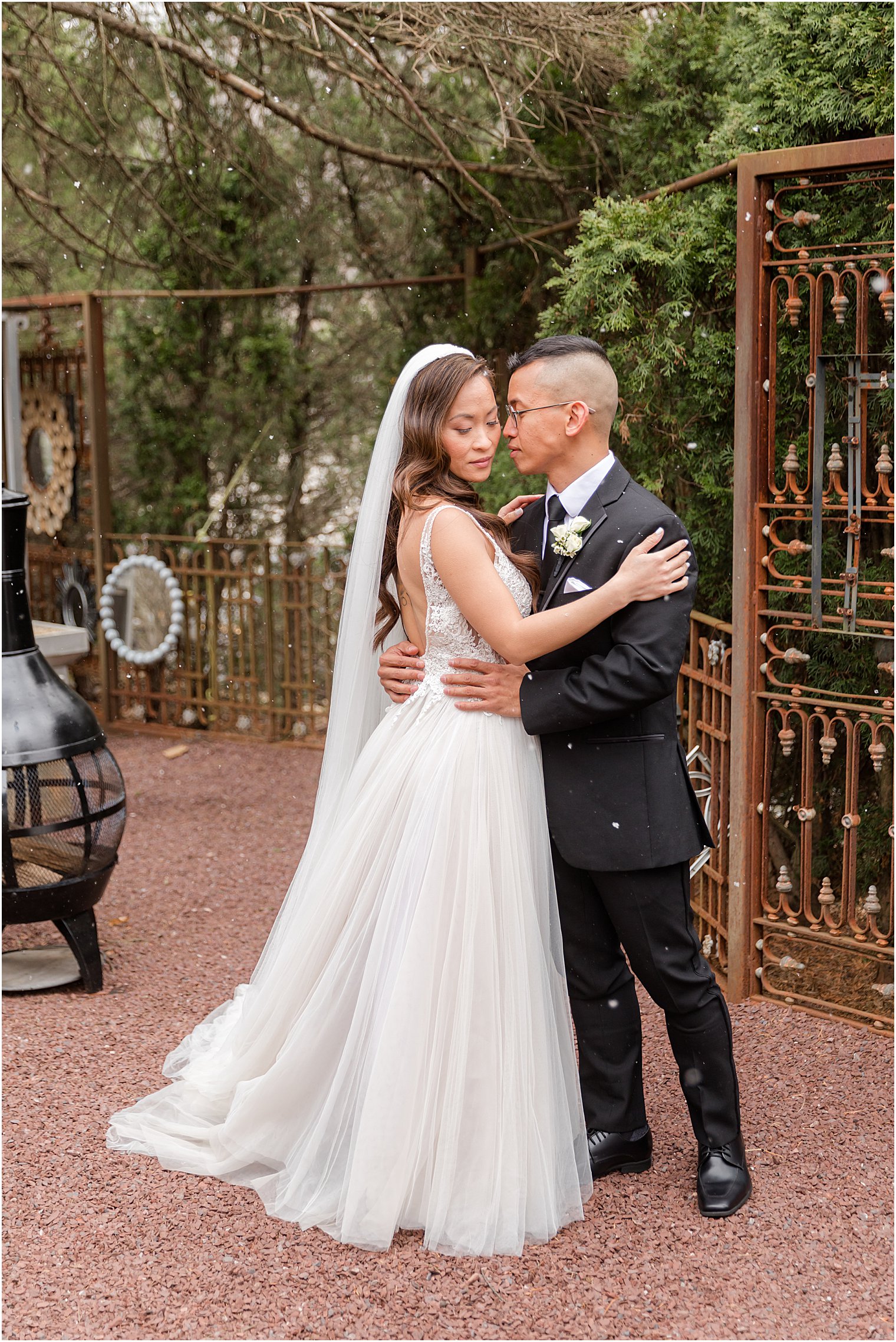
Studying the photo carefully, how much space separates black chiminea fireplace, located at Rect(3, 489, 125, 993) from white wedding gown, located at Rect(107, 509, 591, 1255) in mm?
1274

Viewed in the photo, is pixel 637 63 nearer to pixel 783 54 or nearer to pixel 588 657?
pixel 783 54

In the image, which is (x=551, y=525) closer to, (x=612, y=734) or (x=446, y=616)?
(x=446, y=616)

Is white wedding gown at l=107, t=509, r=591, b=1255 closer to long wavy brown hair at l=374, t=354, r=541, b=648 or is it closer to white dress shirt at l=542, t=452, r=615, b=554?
long wavy brown hair at l=374, t=354, r=541, b=648

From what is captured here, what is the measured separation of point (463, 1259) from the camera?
9.39 feet

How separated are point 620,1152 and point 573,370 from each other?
2.03 m

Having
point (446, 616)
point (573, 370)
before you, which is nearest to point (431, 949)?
point (446, 616)

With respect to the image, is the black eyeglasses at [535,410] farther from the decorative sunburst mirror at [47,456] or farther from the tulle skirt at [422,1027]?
the decorative sunburst mirror at [47,456]

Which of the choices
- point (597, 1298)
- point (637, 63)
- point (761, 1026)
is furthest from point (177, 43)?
point (597, 1298)

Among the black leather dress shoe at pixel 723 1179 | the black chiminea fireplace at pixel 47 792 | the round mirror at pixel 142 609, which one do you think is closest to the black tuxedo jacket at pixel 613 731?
the black leather dress shoe at pixel 723 1179

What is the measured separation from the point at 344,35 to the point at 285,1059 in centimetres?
462

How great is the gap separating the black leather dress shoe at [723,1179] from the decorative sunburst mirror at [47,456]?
7.44m

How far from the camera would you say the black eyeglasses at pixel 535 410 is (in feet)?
9.75

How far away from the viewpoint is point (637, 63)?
18.9ft

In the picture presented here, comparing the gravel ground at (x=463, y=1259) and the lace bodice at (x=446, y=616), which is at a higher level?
the lace bodice at (x=446, y=616)
